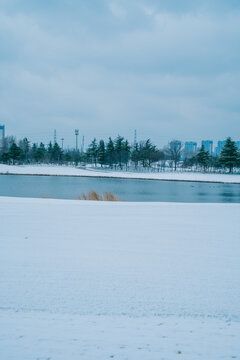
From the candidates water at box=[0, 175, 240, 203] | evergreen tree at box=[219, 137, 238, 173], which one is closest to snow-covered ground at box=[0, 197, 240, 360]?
water at box=[0, 175, 240, 203]

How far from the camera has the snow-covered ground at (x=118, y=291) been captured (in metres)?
2.46

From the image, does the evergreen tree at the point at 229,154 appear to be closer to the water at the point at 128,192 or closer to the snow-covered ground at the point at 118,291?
the water at the point at 128,192

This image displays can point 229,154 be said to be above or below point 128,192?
above

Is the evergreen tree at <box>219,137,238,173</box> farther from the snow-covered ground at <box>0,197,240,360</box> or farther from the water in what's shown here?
the snow-covered ground at <box>0,197,240,360</box>

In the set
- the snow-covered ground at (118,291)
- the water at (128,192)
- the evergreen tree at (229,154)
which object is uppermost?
the evergreen tree at (229,154)

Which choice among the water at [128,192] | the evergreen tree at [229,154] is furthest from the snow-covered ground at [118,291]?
the evergreen tree at [229,154]

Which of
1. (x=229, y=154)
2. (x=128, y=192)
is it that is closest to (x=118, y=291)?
(x=128, y=192)

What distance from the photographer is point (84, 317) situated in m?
2.81

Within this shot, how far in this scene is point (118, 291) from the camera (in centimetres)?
330

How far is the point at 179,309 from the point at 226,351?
2.11ft

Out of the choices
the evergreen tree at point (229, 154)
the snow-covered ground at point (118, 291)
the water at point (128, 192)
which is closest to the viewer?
the snow-covered ground at point (118, 291)

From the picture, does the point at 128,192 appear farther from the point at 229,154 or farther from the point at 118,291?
the point at 229,154

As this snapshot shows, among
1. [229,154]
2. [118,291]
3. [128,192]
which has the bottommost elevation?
[128,192]

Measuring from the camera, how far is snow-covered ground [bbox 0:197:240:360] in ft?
8.08
